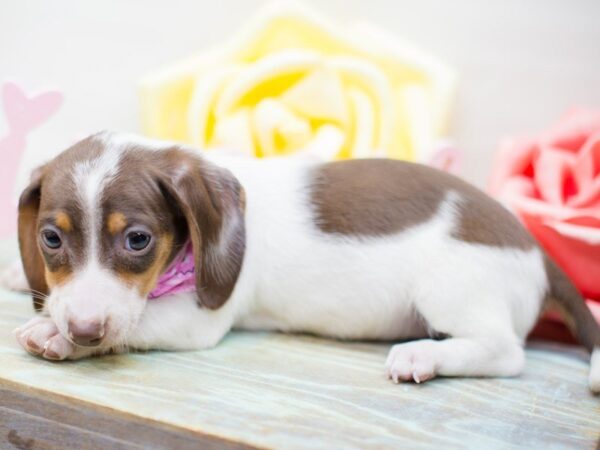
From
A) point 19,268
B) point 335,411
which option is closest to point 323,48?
point 19,268

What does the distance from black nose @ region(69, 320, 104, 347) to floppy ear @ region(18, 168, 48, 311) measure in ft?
1.28

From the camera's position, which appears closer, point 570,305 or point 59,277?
point 59,277

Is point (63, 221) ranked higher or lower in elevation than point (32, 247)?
higher

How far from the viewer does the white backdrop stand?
310 cm

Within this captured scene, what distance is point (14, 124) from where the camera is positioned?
91.0 inches

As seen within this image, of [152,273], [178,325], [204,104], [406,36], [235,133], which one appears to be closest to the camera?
[152,273]

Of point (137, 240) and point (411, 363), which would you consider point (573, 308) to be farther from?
point (137, 240)

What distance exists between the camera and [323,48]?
11.0 feet

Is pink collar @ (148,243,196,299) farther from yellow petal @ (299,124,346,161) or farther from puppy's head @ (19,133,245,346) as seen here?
yellow petal @ (299,124,346,161)

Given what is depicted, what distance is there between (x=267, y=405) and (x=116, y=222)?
0.54 metres

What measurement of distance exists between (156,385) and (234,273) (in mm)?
397

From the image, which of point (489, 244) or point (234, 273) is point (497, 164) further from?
point (234, 273)

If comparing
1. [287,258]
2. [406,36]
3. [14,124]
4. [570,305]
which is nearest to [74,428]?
[287,258]

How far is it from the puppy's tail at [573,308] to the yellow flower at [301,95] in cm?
85
